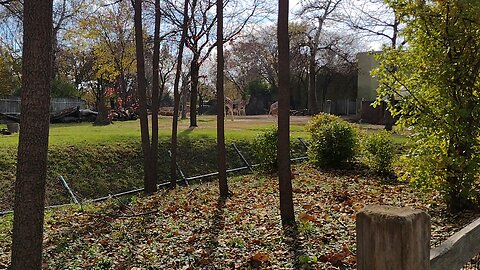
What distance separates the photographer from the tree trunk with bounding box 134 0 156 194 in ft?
35.4

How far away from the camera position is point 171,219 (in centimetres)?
752

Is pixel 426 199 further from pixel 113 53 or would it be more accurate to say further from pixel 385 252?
pixel 113 53

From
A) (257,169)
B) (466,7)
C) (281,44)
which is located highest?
(466,7)

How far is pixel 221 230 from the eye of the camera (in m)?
6.39

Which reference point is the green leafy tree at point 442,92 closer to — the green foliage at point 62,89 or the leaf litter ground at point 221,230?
the leaf litter ground at point 221,230

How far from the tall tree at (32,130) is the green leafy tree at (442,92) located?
4981 mm

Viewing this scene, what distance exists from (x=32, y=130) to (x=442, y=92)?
529 centimetres

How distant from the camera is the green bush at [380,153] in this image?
1205 centimetres

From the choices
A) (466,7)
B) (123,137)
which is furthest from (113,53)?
(466,7)

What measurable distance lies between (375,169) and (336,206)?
5208mm

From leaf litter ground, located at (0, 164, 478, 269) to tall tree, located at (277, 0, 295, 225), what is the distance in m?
0.26

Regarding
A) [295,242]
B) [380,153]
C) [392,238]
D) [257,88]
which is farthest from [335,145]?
[257,88]

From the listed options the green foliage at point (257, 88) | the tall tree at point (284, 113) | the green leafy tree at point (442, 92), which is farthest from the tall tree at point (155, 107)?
the green foliage at point (257, 88)

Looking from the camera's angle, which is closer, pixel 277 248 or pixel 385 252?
pixel 385 252
